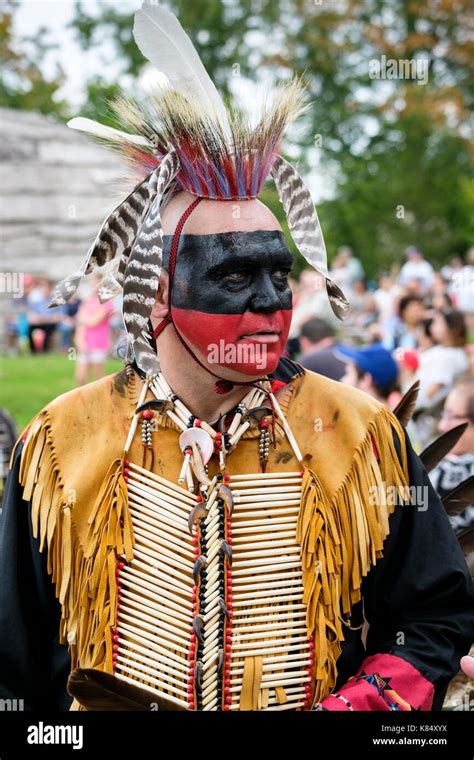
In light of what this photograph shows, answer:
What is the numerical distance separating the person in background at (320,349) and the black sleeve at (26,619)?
13.2 feet

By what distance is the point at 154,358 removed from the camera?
2.49 meters

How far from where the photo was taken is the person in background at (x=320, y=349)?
6.57 m

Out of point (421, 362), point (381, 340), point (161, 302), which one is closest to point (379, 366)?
point (421, 362)

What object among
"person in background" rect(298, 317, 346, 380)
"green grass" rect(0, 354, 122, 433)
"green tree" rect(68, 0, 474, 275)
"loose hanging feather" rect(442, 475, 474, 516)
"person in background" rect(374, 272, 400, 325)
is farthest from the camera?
"green tree" rect(68, 0, 474, 275)

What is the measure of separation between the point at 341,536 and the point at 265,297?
644 millimetres

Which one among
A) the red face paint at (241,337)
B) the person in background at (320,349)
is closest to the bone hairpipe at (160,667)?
the red face paint at (241,337)

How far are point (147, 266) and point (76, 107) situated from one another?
31.8m

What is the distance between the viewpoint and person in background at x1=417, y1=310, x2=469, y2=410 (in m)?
7.45

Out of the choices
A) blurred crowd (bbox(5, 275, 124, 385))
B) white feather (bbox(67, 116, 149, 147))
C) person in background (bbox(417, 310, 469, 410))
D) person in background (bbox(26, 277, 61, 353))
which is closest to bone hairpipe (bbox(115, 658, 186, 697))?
white feather (bbox(67, 116, 149, 147))

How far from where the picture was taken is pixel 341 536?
2.52m

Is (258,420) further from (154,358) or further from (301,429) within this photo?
(154,358)

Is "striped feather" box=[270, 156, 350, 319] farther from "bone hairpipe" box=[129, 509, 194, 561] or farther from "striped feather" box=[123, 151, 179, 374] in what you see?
"bone hairpipe" box=[129, 509, 194, 561]

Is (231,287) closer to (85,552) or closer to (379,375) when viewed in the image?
(85,552)

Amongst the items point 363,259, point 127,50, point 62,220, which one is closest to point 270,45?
point 127,50
